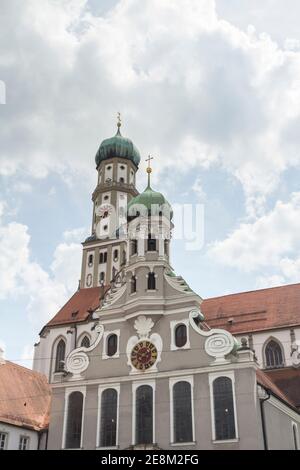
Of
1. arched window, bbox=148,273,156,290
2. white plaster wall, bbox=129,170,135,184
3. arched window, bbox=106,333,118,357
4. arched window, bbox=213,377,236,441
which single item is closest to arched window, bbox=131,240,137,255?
arched window, bbox=148,273,156,290

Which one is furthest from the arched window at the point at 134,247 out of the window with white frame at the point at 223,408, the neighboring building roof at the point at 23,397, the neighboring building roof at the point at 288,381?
the neighboring building roof at the point at 288,381

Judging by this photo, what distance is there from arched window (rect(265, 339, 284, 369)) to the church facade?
2.85m

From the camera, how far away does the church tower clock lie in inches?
2386

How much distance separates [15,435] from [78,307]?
21.6 meters

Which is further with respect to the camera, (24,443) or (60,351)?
(60,351)

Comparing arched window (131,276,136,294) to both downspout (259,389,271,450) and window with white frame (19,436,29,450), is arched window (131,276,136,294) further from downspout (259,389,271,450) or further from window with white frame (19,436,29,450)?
window with white frame (19,436,29,450)

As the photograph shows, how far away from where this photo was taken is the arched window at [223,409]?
2847 centimetres

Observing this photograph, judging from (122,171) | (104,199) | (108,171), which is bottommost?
(104,199)

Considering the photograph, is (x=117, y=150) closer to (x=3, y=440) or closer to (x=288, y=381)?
(x=288, y=381)

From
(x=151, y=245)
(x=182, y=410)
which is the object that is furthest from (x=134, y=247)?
(x=182, y=410)

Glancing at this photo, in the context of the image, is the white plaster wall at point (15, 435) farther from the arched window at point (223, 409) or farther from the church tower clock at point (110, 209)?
the church tower clock at point (110, 209)

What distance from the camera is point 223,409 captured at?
29094 mm

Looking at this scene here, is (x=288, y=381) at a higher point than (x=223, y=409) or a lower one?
higher
